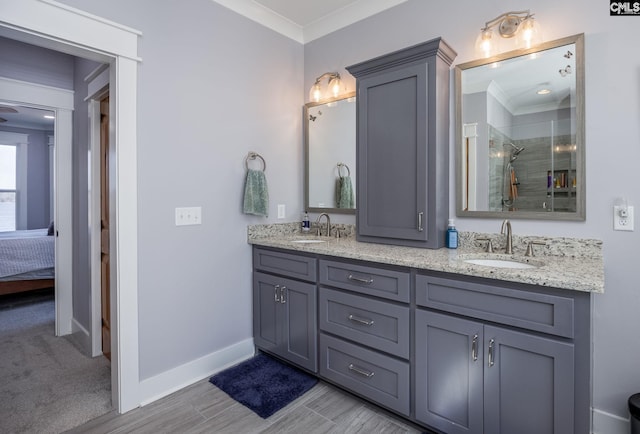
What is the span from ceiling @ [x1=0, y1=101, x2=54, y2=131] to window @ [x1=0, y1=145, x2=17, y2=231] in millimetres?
438

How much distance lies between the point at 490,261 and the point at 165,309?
202cm

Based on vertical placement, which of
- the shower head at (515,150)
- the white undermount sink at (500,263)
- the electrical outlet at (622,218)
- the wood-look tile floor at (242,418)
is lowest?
the wood-look tile floor at (242,418)

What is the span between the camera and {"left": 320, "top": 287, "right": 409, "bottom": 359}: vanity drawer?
1.83 metres

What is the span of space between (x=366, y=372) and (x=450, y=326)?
2.05 ft

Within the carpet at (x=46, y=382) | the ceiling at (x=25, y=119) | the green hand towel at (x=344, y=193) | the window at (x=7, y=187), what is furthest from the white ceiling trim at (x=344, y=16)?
the window at (x=7, y=187)

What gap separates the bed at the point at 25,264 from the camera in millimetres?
4141

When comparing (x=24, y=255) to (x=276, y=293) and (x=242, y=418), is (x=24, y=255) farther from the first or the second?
(x=242, y=418)

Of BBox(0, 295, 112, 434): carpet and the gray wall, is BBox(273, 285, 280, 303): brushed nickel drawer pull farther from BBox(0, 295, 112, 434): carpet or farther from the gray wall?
the gray wall

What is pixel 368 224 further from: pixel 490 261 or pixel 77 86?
pixel 77 86

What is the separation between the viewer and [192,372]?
2.35 m

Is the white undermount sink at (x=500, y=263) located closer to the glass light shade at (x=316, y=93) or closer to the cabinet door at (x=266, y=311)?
the cabinet door at (x=266, y=311)

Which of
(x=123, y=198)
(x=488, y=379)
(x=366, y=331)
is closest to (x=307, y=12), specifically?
(x=123, y=198)

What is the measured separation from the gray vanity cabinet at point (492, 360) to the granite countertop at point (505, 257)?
7 centimetres

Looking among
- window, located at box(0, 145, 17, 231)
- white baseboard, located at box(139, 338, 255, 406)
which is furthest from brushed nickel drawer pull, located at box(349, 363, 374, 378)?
window, located at box(0, 145, 17, 231)
